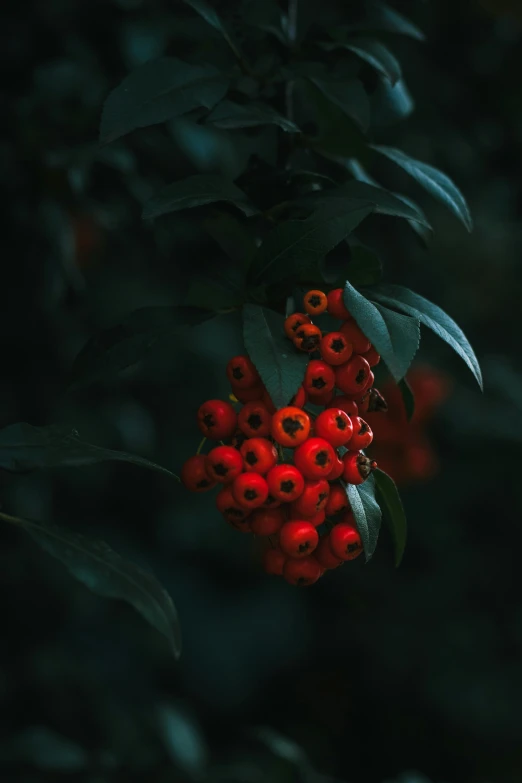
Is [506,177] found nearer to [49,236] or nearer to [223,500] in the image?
[49,236]

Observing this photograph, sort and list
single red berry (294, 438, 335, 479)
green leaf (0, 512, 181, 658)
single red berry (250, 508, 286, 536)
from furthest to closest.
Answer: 1. single red berry (250, 508, 286, 536)
2. single red berry (294, 438, 335, 479)
3. green leaf (0, 512, 181, 658)

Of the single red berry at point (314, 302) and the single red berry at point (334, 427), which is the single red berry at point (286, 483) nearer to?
the single red berry at point (334, 427)

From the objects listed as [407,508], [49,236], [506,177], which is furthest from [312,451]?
[407,508]

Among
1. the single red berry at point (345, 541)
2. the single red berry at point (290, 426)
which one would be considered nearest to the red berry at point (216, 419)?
the single red berry at point (290, 426)

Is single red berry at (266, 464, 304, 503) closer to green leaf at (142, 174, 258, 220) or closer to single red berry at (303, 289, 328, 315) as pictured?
single red berry at (303, 289, 328, 315)

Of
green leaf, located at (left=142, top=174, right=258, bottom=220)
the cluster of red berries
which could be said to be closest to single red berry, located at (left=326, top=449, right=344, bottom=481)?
the cluster of red berries

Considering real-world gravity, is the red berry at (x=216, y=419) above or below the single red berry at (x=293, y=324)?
below
